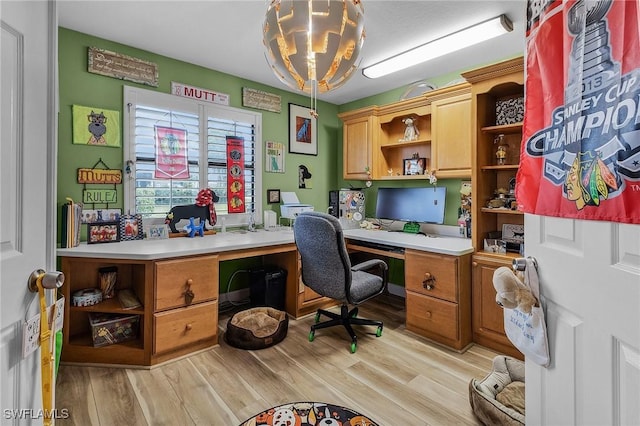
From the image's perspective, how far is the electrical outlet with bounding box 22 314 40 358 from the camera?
764 millimetres

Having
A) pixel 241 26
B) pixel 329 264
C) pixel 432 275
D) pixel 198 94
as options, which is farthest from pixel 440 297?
pixel 198 94

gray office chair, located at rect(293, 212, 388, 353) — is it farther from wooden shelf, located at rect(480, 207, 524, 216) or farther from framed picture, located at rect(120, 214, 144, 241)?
framed picture, located at rect(120, 214, 144, 241)

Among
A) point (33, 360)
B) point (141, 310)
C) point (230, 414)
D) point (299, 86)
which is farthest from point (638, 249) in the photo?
point (141, 310)

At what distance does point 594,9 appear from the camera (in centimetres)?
74

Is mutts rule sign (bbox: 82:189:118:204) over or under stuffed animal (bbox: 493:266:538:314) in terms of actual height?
over

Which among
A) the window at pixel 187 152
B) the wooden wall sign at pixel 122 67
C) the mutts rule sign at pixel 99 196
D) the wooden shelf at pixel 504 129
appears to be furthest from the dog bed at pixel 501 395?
the wooden wall sign at pixel 122 67

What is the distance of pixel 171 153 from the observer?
2.90 meters

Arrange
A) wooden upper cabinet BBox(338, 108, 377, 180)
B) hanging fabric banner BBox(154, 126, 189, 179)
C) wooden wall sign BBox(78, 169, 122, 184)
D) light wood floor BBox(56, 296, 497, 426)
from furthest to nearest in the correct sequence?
1. wooden upper cabinet BBox(338, 108, 377, 180)
2. hanging fabric banner BBox(154, 126, 189, 179)
3. wooden wall sign BBox(78, 169, 122, 184)
4. light wood floor BBox(56, 296, 497, 426)

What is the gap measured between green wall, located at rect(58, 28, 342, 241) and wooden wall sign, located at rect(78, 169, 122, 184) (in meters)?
0.05

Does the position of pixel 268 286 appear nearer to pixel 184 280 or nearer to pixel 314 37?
pixel 184 280

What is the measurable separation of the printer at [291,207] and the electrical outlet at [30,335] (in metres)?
2.63

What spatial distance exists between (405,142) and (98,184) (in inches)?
116

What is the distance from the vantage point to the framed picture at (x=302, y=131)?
12.4 feet

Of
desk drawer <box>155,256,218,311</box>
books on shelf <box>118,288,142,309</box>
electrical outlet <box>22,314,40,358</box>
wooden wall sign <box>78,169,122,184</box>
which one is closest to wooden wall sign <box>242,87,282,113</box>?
wooden wall sign <box>78,169,122,184</box>
